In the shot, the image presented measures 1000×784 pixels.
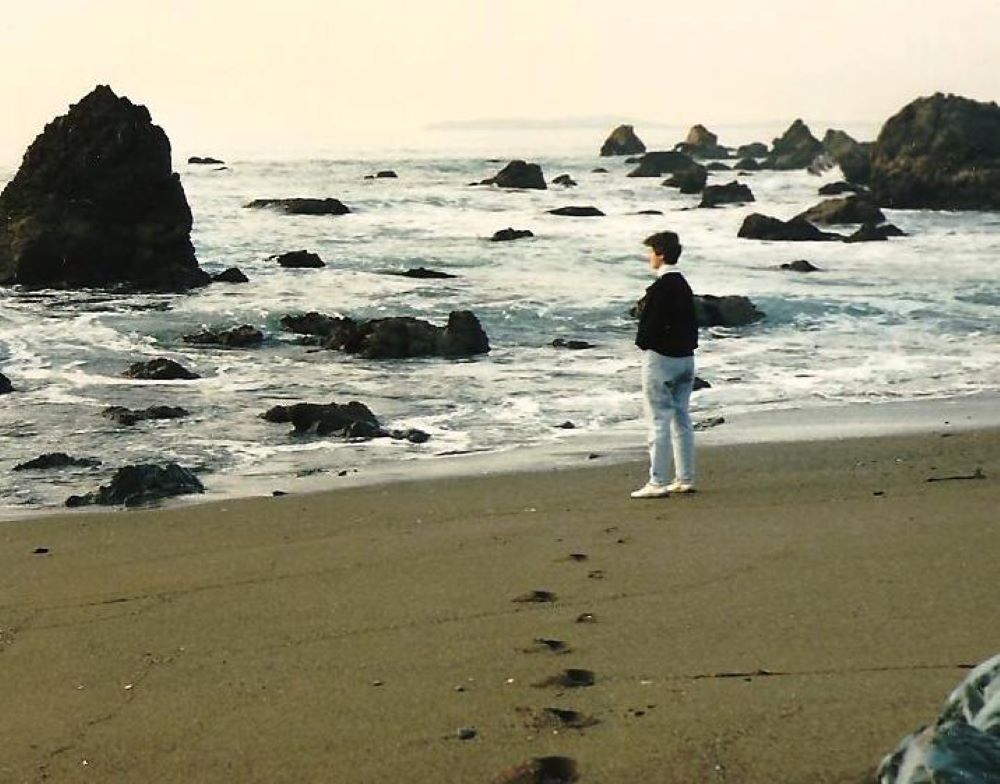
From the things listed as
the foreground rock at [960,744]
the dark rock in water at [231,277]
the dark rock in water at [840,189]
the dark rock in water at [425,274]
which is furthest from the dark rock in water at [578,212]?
the foreground rock at [960,744]

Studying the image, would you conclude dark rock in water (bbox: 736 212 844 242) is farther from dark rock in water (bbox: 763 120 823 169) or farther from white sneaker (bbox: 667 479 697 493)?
dark rock in water (bbox: 763 120 823 169)

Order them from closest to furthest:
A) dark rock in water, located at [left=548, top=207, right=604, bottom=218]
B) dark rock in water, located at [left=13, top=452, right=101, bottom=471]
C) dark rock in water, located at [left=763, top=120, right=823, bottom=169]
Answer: dark rock in water, located at [left=13, top=452, right=101, bottom=471], dark rock in water, located at [left=548, top=207, right=604, bottom=218], dark rock in water, located at [left=763, top=120, right=823, bottom=169]

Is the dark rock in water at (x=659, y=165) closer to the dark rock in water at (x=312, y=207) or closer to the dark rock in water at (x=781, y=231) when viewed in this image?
the dark rock in water at (x=312, y=207)

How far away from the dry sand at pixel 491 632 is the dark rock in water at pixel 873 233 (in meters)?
27.9

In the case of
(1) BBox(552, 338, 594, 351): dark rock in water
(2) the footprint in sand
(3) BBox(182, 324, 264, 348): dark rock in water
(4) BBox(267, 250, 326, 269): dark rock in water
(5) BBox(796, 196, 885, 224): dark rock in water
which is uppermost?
(5) BBox(796, 196, 885, 224): dark rock in water

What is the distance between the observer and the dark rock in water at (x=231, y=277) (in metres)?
24.9

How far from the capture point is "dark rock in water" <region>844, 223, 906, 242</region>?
34.7 meters

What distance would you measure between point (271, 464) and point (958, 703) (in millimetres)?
6836

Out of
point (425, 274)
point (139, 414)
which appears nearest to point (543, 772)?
point (139, 414)

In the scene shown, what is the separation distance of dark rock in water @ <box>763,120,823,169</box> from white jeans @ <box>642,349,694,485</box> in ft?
273

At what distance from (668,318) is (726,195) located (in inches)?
1810

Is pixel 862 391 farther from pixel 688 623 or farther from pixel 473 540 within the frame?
pixel 688 623

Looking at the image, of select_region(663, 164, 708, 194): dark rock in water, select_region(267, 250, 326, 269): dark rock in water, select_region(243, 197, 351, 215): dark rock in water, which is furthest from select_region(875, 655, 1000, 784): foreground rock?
select_region(663, 164, 708, 194): dark rock in water

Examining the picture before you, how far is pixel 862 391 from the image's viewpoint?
1276 centimetres
